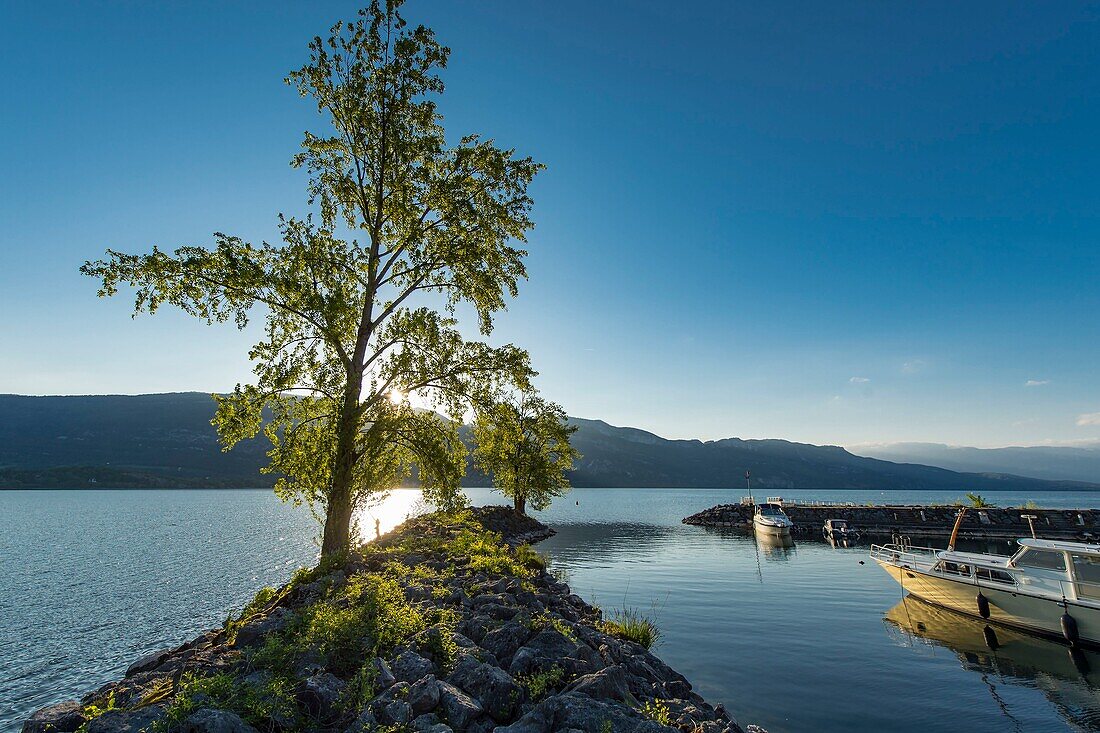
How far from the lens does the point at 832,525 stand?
68938 millimetres

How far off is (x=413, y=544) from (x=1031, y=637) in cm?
3043

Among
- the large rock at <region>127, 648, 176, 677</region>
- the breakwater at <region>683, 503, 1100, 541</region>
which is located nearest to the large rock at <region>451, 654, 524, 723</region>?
the large rock at <region>127, 648, 176, 677</region>

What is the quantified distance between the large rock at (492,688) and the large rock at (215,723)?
345 centimetres

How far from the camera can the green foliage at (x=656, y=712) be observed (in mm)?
9305

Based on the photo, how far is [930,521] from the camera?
74625 mm

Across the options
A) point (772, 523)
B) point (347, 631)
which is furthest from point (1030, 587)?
point (772, 523)

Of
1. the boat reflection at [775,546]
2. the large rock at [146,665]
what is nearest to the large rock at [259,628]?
the large rock at [146,665]

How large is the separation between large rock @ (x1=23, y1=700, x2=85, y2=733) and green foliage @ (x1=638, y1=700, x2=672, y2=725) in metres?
9.36

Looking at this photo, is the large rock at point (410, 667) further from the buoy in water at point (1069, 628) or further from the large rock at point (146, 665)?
the buoy in water at point (1069, 628)

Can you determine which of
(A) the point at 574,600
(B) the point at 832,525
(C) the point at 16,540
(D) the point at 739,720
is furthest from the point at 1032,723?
(C) the point at 16,540

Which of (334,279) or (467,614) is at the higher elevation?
(334,279)

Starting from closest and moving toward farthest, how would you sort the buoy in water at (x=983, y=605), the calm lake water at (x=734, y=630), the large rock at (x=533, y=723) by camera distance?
the large rock at (x=533, y=723)
the calm lake water at (x=734, y=630)
the buoy in water at (x=983, y=605)

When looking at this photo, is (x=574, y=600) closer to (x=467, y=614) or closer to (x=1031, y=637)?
(x=467, y=614)

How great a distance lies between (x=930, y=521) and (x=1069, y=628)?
61.9m
